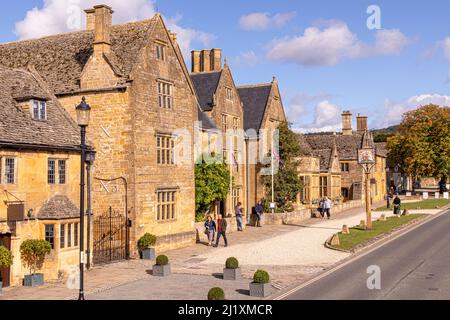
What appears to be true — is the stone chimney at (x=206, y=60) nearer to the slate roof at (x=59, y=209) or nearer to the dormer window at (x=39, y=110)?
the dormer window at (x=39, y=110)

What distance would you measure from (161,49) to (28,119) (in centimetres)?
1071

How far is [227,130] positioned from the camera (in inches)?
1896

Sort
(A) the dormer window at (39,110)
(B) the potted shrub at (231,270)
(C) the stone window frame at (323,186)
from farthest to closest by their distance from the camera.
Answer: (C) the stone window frame at (323,186) < (A) the dormer window at (39,110) < (B) the potted shrub at (231,270)

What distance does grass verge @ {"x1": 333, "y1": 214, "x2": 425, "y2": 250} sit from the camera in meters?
32.4

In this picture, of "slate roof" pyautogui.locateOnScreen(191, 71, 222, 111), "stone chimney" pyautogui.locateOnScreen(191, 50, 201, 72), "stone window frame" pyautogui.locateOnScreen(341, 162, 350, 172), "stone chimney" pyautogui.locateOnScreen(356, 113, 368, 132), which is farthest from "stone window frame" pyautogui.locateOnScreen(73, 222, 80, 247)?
"stone chimney" pyautogui.locateOnScreen(356, 113, 368, 132)

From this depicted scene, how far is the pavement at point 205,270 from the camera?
68.3 feet

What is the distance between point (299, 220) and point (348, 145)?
28.0m

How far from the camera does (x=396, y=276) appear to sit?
22.6 metres

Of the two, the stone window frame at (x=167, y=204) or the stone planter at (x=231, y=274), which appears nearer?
the stone planter at (x=231, y=274)

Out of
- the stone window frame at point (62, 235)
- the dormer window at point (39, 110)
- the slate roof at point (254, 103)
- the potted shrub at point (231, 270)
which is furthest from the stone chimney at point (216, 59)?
the potted shrub at point (231, 270)

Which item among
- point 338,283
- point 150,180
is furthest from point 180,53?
point 338,283

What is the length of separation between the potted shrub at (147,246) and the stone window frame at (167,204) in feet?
8.12

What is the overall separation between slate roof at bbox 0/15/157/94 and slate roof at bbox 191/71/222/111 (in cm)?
1419

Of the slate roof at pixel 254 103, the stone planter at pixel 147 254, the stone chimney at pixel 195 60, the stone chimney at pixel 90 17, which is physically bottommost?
the stone planter at pixel 147 254
